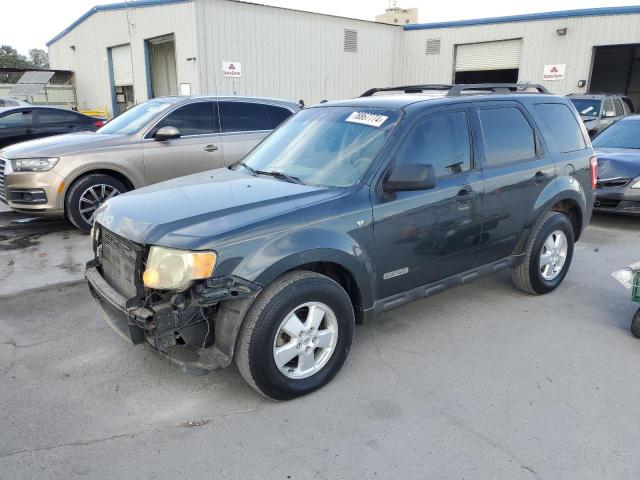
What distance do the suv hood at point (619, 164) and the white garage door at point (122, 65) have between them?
19615 mm

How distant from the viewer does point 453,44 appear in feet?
71.3

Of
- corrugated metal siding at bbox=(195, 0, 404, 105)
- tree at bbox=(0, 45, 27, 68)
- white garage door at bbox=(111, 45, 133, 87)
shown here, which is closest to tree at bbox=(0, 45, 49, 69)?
tree at bbox=(0, 45, 27, 68)

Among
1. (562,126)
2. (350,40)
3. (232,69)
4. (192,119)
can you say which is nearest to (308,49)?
(350,40)

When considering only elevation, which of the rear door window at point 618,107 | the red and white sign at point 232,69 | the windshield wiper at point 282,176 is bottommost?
the windshield wiper at point 282,176

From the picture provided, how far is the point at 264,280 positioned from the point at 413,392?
125cm

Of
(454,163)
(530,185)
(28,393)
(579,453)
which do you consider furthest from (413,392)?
(28,393)

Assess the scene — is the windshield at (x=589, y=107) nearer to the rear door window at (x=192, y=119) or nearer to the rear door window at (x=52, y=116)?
the rear door window at (x=192, y=119)

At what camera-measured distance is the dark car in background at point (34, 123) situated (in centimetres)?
1055

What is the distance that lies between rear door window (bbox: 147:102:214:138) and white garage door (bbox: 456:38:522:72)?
1649cm

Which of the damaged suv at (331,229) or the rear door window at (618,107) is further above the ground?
the rear door window at (618,107)

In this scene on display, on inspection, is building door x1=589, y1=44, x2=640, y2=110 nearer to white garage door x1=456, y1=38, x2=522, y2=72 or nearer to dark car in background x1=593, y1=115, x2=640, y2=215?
white garage door x1=456, y1=38, x2=522, y2=72

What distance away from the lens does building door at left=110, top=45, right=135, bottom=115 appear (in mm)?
22188

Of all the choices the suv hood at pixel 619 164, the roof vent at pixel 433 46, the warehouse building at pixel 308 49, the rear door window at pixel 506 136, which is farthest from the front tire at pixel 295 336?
the roof vent at pixel 433 46

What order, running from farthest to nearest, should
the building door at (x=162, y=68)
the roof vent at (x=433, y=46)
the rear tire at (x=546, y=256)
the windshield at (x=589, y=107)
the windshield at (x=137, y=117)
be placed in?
1. the roof vent at (x=433, y=46)
2. the building door at (x=162, y=68)
3. the windshield at (x=589, y=107)
4. the windshield at (x=137, y=117)
5. the rear tire at (x=546, y=256)
